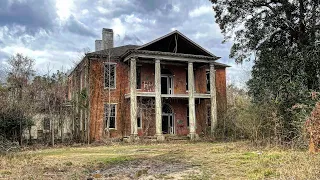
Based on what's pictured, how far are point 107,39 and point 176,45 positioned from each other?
24.2 ft

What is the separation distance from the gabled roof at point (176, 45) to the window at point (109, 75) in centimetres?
330

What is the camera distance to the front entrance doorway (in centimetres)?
3006

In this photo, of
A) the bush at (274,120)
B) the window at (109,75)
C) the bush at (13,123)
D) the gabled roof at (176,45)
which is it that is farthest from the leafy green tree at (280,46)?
the bush at (13,123)

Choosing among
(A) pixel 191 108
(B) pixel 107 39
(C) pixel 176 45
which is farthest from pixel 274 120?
(B) pixel 107 39

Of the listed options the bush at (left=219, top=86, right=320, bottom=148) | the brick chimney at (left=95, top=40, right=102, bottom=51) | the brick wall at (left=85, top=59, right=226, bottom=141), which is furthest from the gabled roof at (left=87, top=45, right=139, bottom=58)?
the bush at (left=219, top=86, right=320, bottom=148)

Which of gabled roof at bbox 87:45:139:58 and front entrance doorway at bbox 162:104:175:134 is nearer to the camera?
gabled roof at bbox 87:45:139:58

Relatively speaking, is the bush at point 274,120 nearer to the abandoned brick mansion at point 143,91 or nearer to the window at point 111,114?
the abandoned brick mansion at point 143,91

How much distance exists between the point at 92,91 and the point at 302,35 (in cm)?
1621

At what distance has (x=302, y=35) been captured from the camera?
18.6m

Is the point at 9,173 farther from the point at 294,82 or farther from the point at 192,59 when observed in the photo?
the point at 192,59

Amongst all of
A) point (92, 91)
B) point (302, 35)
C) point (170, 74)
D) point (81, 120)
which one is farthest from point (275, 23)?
point (81, 120)

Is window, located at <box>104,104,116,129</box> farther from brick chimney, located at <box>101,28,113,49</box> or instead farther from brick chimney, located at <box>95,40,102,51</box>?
brick chimney, located at <box>95,40,102,51</box>

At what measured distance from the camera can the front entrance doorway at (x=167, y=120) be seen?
30062 mm

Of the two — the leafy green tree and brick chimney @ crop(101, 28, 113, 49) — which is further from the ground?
brick chimney @ crop(101, 28, 113, 49)
